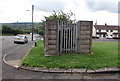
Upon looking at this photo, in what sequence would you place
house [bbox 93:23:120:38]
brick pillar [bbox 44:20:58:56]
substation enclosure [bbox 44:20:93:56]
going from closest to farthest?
1. brick pillar [bbox 44:20:58:56]
2. substation enclosure [bbox 44:20:93:56]
3. house [bbox 93:23:120:38]

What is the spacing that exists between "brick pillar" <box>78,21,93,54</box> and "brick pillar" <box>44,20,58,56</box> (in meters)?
1.67

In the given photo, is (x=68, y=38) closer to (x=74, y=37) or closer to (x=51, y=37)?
(x=74, y=37)

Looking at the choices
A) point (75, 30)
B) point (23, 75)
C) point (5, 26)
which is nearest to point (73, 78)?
point (23, 75)

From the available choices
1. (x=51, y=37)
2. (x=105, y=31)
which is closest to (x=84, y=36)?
(x=51, y=37)

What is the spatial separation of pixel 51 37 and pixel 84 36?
7.42ft

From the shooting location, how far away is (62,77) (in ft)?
19.8

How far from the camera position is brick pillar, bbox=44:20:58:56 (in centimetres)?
1002

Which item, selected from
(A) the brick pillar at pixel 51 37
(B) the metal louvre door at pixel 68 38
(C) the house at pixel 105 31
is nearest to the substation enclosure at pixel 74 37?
(B) the metal louvre door at pixel 68 38

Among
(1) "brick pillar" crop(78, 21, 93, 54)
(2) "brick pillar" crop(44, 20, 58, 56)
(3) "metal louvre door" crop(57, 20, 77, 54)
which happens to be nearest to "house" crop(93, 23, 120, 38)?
(1) "brick pillar" crop(78, 21, 93, 54)

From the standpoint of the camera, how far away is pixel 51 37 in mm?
10078

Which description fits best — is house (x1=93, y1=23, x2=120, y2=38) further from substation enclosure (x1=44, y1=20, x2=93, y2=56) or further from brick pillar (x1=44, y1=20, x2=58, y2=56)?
brick pillar (x1=44, y1=20, x2=58, y2=56)

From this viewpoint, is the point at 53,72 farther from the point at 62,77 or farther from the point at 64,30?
the point at 64,30

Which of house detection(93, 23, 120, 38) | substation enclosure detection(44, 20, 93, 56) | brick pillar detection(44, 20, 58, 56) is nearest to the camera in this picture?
brick pillar detection(44, 20, 58, 56)

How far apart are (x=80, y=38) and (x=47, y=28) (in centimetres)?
235
